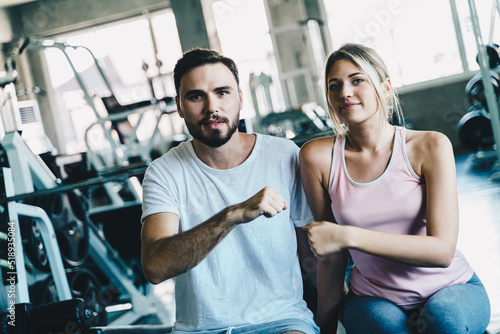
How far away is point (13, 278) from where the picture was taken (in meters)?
1.95

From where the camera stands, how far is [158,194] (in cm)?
123

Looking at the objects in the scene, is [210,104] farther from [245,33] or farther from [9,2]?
[9,2]

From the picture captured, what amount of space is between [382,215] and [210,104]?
529 mm

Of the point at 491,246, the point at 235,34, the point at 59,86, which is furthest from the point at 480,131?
the point at 59,86

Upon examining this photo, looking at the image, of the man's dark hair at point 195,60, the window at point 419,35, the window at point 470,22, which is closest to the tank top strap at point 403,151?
the man's dark hair at point 195,60

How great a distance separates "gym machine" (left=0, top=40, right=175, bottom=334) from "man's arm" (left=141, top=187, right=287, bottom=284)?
39 centimetres

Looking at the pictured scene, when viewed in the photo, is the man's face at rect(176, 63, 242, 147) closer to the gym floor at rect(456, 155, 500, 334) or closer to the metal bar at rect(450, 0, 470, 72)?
the gym floor at rect(456, 155, 500, 334)

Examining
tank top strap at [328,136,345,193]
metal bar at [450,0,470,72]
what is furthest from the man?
metal bar at [450,0,470,72]

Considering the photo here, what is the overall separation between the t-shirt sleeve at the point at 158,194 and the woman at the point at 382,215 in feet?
1.16

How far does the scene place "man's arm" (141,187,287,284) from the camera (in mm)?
1026

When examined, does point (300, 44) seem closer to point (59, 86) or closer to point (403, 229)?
point (59, 86)

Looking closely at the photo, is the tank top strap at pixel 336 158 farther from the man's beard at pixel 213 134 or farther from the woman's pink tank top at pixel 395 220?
the man's beard at pixel 213 134

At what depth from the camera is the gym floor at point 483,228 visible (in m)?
2.24

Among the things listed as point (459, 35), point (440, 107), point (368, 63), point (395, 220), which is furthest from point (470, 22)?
point (395, 220)
